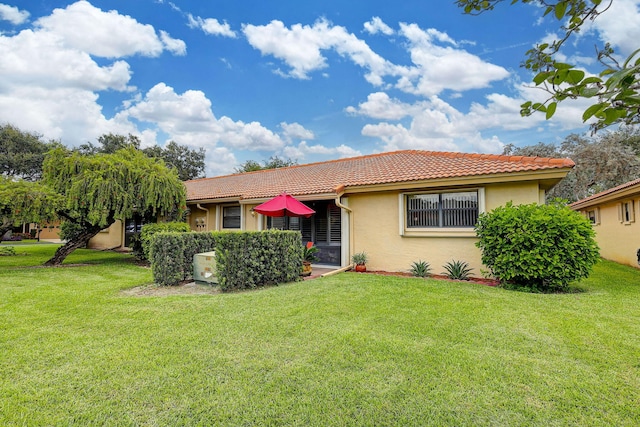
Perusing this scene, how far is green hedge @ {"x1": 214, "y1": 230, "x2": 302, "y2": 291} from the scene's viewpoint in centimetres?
728

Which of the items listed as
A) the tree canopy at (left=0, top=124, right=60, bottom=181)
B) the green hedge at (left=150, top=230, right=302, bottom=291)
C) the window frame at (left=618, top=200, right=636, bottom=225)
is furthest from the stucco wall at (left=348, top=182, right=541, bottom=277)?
the tree canopy at (left=0, top=124, right=60, bottom=181)

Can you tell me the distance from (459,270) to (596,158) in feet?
71.1

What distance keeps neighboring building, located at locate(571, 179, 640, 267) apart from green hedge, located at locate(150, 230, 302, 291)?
474 inches

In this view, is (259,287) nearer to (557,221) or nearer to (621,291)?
(557,221)

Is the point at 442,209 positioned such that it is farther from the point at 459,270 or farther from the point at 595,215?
the point at 595,215

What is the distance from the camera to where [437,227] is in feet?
31.9

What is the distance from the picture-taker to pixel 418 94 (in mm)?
14531

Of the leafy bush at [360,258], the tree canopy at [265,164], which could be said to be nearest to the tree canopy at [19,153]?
the tree canopy at [265,164]

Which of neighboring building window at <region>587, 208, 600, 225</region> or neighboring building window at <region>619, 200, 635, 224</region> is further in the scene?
neighboring building window at <region>587, 208, 600, 225</region>

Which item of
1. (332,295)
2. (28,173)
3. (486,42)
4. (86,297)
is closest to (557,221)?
(486,42)

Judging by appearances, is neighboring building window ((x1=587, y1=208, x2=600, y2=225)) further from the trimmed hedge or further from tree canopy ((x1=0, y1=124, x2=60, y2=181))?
tree canopy ((x1=0, y1=124, x2=60, y2=181))

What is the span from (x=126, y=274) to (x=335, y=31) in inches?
409

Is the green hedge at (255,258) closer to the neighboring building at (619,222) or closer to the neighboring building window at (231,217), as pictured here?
the neighboring building window at (231,217)

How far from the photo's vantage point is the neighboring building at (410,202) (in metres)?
8.84
